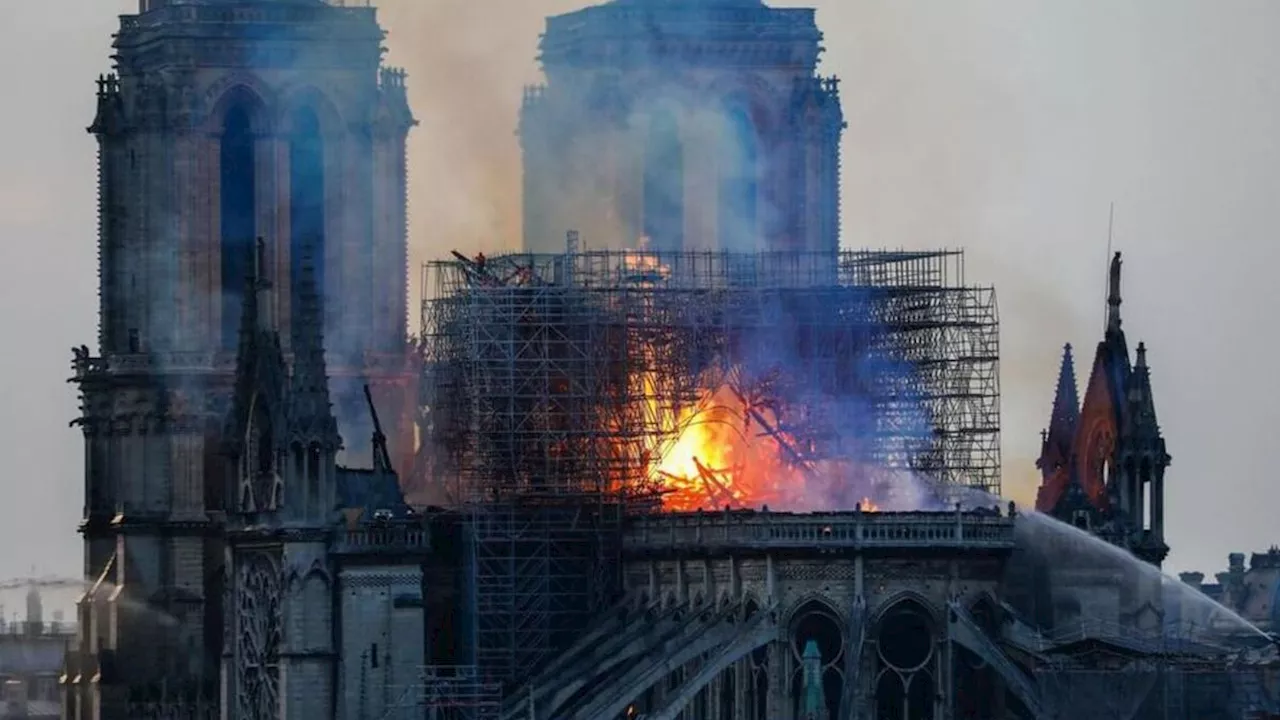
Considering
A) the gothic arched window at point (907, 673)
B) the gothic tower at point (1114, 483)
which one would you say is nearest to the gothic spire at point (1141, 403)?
the gothic tower at point (1114, 483)

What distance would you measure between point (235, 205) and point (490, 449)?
19.3m

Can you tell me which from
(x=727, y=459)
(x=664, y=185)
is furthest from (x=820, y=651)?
(x=664, y=185)

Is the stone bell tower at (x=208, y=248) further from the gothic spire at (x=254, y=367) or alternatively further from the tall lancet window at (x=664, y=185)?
the gothic spire at (x=254, y=367)

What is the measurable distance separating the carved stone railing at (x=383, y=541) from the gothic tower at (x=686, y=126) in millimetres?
18677

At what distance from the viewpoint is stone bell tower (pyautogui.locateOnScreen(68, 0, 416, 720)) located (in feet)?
602

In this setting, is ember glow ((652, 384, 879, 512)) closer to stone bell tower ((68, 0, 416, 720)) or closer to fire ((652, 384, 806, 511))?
fire ((652, 384, 806, 511))

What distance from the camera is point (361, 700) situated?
547 ft

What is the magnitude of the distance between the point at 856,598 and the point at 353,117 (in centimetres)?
3333

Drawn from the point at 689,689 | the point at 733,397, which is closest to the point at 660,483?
the point at 733,397

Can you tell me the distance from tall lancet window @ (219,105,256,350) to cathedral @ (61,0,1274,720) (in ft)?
0.46

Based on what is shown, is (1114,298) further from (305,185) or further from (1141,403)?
(305,185)

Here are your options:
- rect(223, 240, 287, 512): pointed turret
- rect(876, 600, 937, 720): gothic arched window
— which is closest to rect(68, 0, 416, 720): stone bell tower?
rect(223, 240, 287, 512): pointed turret

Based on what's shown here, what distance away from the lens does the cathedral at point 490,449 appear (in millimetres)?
158875

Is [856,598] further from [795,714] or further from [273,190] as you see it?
[273,190]
